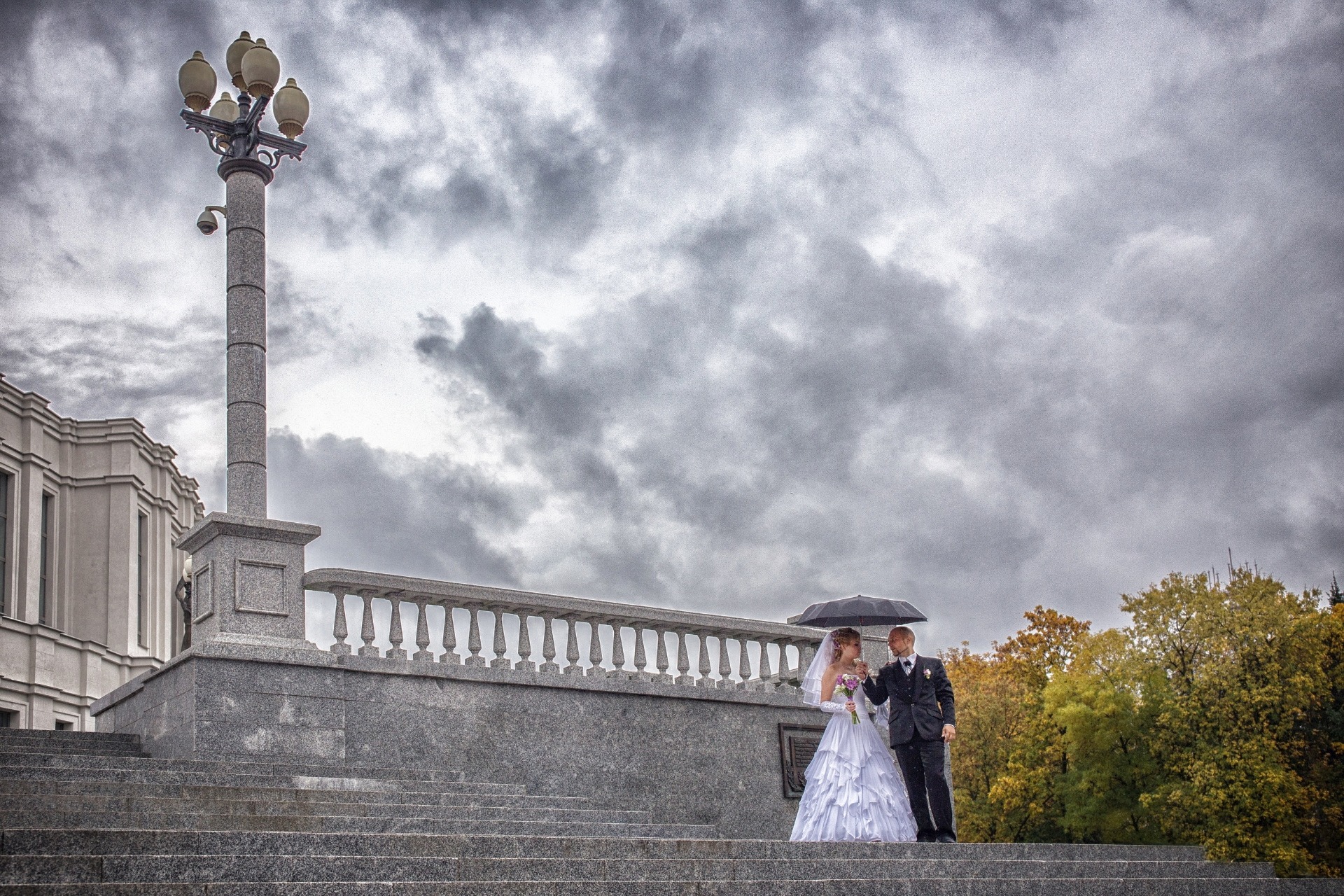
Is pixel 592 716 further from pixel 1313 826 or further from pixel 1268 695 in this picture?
pixel 1313 826

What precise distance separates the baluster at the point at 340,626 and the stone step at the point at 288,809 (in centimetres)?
Result: 298

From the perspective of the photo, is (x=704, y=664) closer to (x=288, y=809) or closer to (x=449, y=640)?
(x=449, y=640)

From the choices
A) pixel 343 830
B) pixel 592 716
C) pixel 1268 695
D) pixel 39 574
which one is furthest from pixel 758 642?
pixel 39 574

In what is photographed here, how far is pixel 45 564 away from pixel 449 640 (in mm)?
18080

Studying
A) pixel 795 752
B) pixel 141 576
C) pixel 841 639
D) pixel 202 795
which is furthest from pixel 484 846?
pixel 141 576

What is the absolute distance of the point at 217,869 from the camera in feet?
19.4

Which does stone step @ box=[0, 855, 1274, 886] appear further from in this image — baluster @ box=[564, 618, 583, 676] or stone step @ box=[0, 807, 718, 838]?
baluster @ box=[564, 618, 583, 676]

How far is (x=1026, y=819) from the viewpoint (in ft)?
111

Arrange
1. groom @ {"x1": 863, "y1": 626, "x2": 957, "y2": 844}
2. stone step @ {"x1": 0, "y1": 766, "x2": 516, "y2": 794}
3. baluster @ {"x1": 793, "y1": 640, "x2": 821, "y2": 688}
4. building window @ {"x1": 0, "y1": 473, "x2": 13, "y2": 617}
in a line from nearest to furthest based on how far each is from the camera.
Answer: stone step @ {"x1": 0, "y1": 766, "x2": 516, "y2": 794}, groom @ {"x1": 863, "y1": 626, "x2": 957, "y2": 844}, baluster @ {"x1": 793, "y1": 640, "x2": 821, "y2": 688}, building window @ {"x1": 0, "y1": 473, "x2": 13, "y2": 617}

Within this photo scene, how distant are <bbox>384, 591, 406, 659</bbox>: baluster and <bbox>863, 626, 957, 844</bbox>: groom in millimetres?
4568

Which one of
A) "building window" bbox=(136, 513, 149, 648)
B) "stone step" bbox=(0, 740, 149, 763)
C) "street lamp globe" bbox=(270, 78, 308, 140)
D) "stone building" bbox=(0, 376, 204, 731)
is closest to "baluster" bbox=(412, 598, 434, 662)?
"stone step" bbox=(0, 740, 149, 763)

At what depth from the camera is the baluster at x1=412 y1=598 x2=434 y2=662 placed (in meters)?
12.5

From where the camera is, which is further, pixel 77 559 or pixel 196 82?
pixel 77 559

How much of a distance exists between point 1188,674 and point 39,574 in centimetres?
2381
